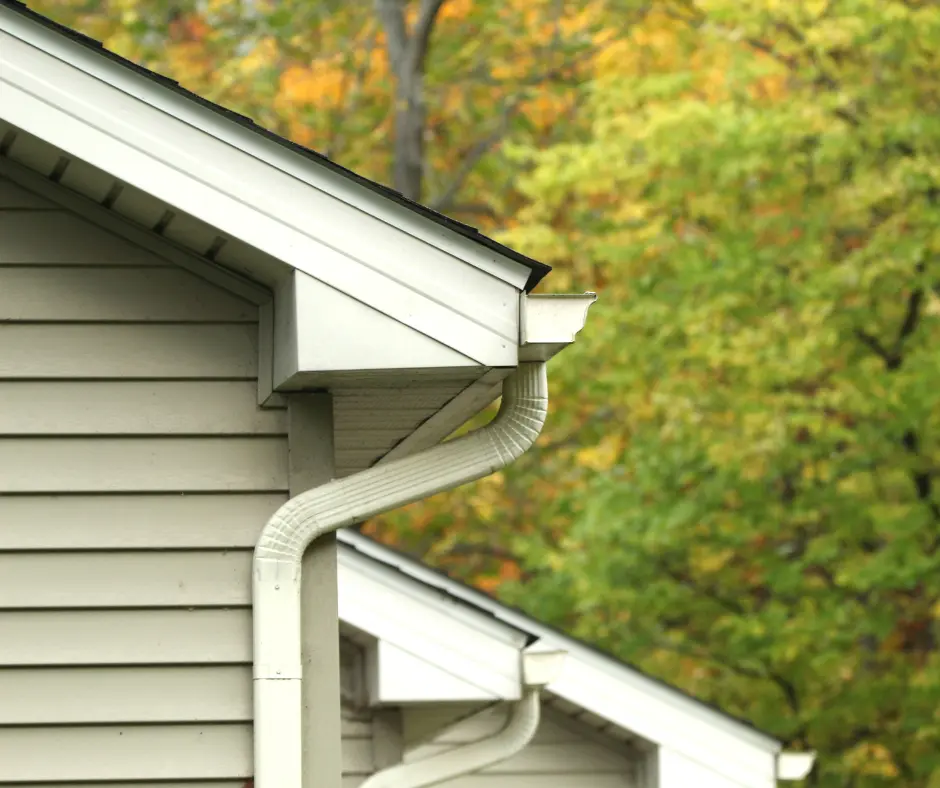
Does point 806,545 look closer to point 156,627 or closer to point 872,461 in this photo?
point 872,461

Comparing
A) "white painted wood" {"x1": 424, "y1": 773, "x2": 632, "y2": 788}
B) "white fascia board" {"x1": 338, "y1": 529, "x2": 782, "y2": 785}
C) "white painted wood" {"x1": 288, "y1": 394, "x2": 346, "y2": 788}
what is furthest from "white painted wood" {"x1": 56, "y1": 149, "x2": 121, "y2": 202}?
"white painted wood" {"x1": 424, "y1": 773, "x2": 632, "y2": 788}

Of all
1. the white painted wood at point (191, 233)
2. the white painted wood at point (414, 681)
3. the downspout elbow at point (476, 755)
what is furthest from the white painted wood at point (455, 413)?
the downspout elbow at point (476, 755)

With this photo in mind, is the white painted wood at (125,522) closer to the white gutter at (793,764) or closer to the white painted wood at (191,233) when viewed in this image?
the white painted wood at (191,233)

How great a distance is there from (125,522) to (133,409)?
333 mm

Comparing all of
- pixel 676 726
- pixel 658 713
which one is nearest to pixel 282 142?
pixel 658 713

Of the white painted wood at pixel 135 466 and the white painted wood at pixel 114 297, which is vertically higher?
the white painted wood at pixel 114 297

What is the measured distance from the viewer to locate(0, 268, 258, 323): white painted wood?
4809mm

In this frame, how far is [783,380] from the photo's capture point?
13961 mm

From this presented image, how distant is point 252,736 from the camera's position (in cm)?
455

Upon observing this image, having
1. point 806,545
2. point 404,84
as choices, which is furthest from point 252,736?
point 404,84

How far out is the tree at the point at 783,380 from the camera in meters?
13.9

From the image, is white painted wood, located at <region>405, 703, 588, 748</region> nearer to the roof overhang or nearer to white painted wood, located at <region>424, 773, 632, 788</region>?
white painted wood, located at <region>424, 773, 632, 788</region>

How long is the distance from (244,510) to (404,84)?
1947 cm

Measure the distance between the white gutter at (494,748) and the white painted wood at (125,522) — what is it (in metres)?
3.69
